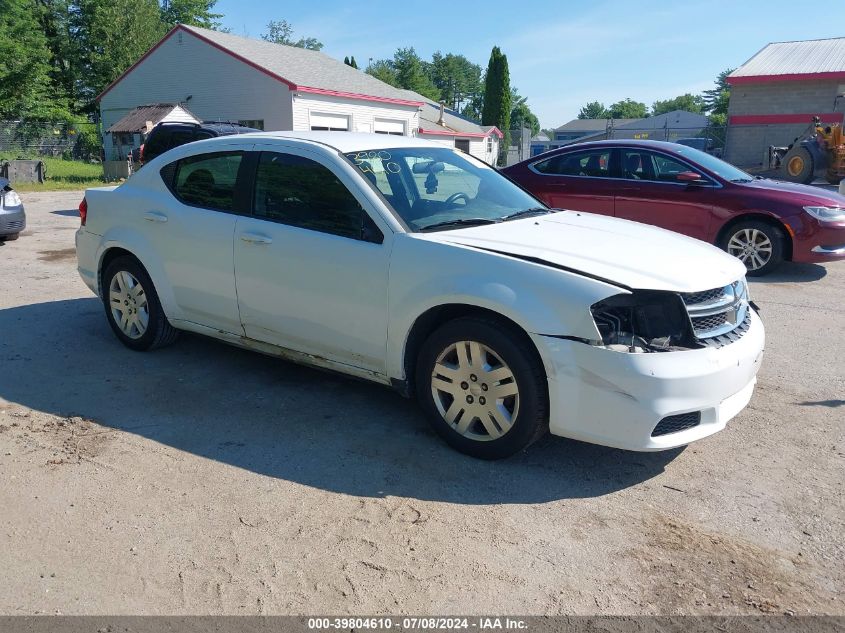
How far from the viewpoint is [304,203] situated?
4375mm

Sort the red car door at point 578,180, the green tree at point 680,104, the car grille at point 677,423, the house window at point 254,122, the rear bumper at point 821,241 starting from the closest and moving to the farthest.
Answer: the car grille at point 677,423, the rear bumper at point 821,241, the red car door at point 578,180, the house window at point 254,122, the green tree at point 680,104

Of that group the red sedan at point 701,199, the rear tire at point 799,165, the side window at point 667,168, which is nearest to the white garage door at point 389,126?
the rear tire at point 799,165

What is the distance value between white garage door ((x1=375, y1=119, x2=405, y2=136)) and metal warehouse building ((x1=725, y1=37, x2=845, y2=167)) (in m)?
15.0

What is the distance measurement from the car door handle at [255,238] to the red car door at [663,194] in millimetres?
5704

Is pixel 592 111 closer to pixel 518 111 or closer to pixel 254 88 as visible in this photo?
pixel 518 111

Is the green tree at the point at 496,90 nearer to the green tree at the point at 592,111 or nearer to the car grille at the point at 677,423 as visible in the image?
the car grille at the point at 677,423

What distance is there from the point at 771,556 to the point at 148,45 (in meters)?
53.6

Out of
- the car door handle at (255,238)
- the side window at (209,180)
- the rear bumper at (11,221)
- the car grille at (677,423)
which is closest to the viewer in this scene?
the car grille at (677,423)

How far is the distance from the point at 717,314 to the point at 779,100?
32.3 metres

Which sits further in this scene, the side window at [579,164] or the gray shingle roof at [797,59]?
the gray shingle roof at [797,59]

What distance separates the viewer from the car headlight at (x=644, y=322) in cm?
336

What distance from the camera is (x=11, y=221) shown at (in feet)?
33.9

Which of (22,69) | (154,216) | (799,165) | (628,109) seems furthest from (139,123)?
(628,109)

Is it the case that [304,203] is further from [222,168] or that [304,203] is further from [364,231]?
[222,168]
